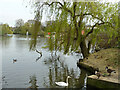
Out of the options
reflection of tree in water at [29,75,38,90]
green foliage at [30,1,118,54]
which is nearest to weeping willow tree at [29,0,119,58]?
green foliage at [30,1,118,54]

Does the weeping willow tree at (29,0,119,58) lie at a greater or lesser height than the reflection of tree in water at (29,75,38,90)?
greater

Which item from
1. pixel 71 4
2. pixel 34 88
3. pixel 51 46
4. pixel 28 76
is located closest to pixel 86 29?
pixel 71 4

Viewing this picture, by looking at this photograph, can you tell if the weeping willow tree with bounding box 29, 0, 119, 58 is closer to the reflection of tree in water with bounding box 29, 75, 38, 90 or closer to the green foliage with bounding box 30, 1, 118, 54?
the green foliage with bounding box 30, 1, 118, 54

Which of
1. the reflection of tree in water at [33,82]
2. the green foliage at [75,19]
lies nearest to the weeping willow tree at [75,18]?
the green foliage at [75,19]

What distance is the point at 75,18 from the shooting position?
7.54m

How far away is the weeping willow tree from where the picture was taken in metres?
7.29

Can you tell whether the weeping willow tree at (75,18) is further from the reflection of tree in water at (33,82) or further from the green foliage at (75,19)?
the reflection of tree in water at (33,82)

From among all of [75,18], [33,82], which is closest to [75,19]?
[75,18]

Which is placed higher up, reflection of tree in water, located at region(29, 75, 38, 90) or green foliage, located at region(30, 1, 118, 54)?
green foliage, located at region(30, 1, 118, 54)

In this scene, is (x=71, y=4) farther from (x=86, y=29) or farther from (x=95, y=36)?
(x=95, y=36)

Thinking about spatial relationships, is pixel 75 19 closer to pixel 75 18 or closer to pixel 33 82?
pixel 75 18

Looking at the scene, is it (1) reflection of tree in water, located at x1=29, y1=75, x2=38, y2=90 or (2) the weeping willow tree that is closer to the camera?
(1) reflection of tree in water, located at x1=29, y1=75, x2=38, y2=90

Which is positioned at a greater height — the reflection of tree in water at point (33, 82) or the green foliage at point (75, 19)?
the green foliage at point (75, 19)

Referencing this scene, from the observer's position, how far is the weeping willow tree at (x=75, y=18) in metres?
7.29
